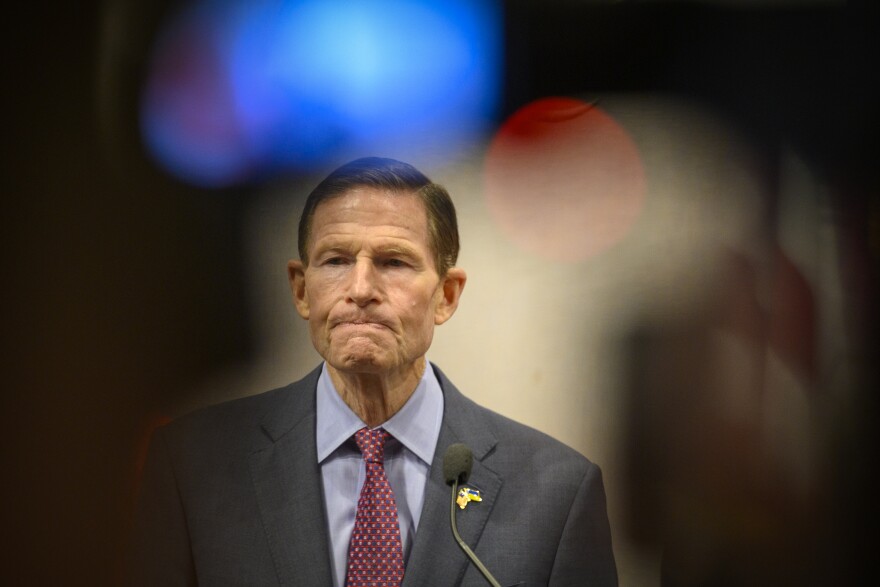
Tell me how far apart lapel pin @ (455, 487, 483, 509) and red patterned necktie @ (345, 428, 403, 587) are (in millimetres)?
153

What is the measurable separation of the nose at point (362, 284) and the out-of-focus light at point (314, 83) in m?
0.32

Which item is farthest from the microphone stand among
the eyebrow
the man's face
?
the eyebrow

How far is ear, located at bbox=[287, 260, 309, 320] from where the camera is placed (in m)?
2.31

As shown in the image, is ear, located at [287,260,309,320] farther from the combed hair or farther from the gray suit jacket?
the gray suit jacket

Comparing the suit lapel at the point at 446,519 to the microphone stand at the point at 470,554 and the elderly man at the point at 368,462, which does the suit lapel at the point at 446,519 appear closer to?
the elderly man at the point at 368,462

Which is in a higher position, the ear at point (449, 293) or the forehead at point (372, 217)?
the forehead at point (372, 217)

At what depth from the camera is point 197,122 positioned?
2396 millimetres

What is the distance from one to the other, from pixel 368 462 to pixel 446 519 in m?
0.23

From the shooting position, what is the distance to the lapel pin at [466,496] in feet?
7.23

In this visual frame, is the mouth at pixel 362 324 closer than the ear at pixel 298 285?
Yes

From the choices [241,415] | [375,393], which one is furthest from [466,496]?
[241,415]

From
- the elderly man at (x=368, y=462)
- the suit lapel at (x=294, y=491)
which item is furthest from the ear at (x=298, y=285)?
the suit lapel at (x=294, y=491)

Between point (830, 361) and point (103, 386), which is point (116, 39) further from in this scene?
point (830, 361)

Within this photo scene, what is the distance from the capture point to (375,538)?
219 cm
